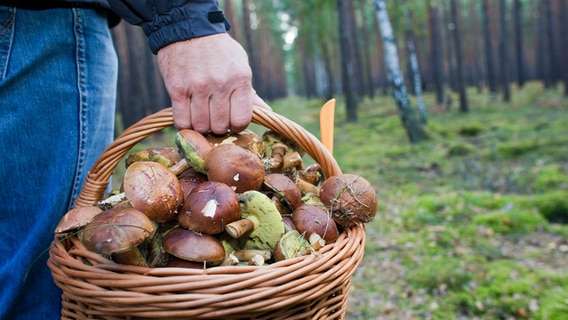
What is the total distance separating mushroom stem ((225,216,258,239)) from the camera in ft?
4.29

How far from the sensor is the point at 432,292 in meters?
3.52

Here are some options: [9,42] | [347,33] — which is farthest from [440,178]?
[347,33]

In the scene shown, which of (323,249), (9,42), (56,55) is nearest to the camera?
(323,249)

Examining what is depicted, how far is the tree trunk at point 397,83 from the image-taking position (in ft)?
34.8

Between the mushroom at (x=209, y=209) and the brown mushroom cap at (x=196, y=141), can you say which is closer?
the mushroom at (x=209, y=209)

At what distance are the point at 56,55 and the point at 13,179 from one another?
499 millimetres

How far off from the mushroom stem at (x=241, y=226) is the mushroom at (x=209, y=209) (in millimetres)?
21

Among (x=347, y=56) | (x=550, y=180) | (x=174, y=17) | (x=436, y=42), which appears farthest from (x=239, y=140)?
(x=436, y=42)

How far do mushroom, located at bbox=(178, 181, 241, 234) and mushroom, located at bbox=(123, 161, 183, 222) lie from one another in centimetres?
4

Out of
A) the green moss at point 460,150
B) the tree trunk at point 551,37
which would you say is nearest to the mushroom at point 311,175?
the green moss at point 460,150

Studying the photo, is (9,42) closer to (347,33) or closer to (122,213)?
(122,213)

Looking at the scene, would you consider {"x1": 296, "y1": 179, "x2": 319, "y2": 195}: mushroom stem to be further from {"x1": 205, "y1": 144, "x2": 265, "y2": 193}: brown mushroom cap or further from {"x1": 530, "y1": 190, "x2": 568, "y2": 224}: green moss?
{"x1": 530, "y1": 190, "x2": 568, "y2": 224}: green moss

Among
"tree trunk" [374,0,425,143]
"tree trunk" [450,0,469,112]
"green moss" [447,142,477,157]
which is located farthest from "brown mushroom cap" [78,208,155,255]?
"tree trunk" [450,0,469,112]

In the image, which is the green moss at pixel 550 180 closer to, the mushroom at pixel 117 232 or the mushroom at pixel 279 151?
the mushroom at pixel 279 151
